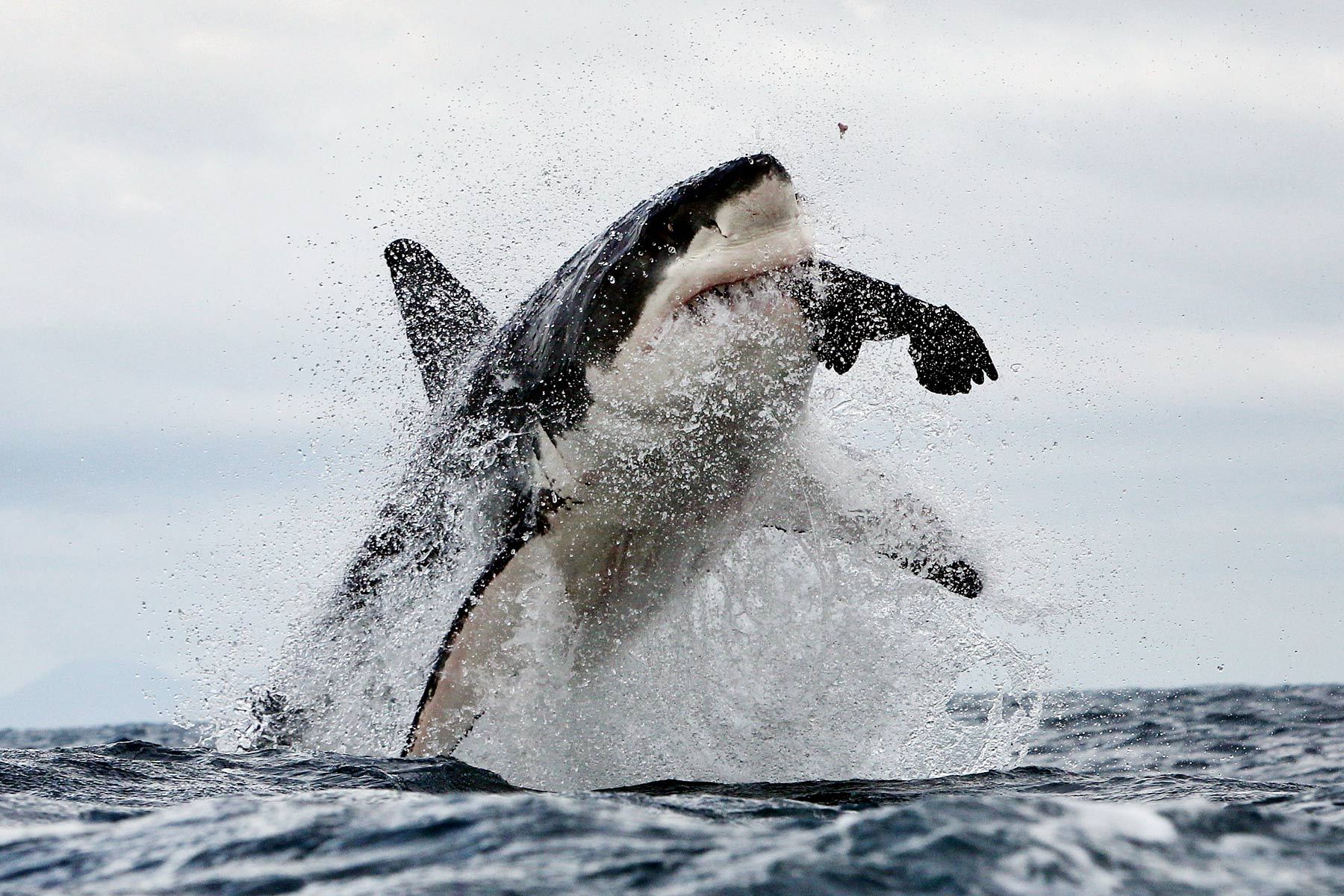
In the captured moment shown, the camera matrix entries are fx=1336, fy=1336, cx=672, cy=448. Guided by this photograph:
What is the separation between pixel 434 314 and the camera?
10.0 metres

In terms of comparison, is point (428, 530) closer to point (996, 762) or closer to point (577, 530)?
point (577, 530)

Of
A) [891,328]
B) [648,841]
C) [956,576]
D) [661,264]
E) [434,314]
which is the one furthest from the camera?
[434,314]

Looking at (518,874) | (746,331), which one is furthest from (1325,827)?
(746,331)

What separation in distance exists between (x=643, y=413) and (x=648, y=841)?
3329 millimetres

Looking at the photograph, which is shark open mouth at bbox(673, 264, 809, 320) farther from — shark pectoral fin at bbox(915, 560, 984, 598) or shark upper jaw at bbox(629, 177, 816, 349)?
shark pectoral fin at bbox(915, 560, 984, 598)

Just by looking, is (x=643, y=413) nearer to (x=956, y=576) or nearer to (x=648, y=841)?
(x=956, y=576)

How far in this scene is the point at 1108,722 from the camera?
88.1 feet

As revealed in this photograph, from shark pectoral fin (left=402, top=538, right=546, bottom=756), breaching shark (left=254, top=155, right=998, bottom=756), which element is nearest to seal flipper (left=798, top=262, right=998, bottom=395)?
breaching shark (left=254, top=155, right=998, bottom=756)

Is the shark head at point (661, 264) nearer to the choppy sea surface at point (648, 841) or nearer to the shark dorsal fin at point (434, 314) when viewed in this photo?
the shark dorsal fin at point (434, 314)

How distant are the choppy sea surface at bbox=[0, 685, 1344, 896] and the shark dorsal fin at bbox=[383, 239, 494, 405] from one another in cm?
341

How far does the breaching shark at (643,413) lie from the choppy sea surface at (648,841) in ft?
4.49

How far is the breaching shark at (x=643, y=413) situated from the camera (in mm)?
7090

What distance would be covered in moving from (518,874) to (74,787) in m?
4.17

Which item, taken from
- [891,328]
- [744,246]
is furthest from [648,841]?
[891,328]
